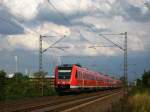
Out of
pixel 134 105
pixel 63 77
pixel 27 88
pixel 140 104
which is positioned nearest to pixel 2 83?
pixel 27 88

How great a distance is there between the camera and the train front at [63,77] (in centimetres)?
5000

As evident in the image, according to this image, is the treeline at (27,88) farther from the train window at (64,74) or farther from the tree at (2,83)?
the tree at (2,83)

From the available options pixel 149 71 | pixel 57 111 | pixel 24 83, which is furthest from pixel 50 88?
pixel 57 111

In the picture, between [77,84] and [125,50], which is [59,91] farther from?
[125,50]

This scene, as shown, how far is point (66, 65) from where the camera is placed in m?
51.1

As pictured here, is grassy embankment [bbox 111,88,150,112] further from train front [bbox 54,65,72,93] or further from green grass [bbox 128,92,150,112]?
train front [bbox 54,65,72,93]

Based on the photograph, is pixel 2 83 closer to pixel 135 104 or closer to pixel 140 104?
pixel 135 104

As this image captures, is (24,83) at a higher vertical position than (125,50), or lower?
lower

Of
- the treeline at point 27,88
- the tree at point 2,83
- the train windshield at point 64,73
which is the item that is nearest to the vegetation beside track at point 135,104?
the tree at point 2,83

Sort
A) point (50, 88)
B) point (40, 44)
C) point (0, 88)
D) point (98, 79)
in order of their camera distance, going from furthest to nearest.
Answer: point (98, 79) → point (50, 88) → point (40, 44) → point (0, 88)

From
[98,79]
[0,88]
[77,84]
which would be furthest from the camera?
[98,79]

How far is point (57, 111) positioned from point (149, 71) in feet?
112

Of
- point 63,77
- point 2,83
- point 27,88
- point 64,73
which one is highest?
point 64,73

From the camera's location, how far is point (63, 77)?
5041 cm
